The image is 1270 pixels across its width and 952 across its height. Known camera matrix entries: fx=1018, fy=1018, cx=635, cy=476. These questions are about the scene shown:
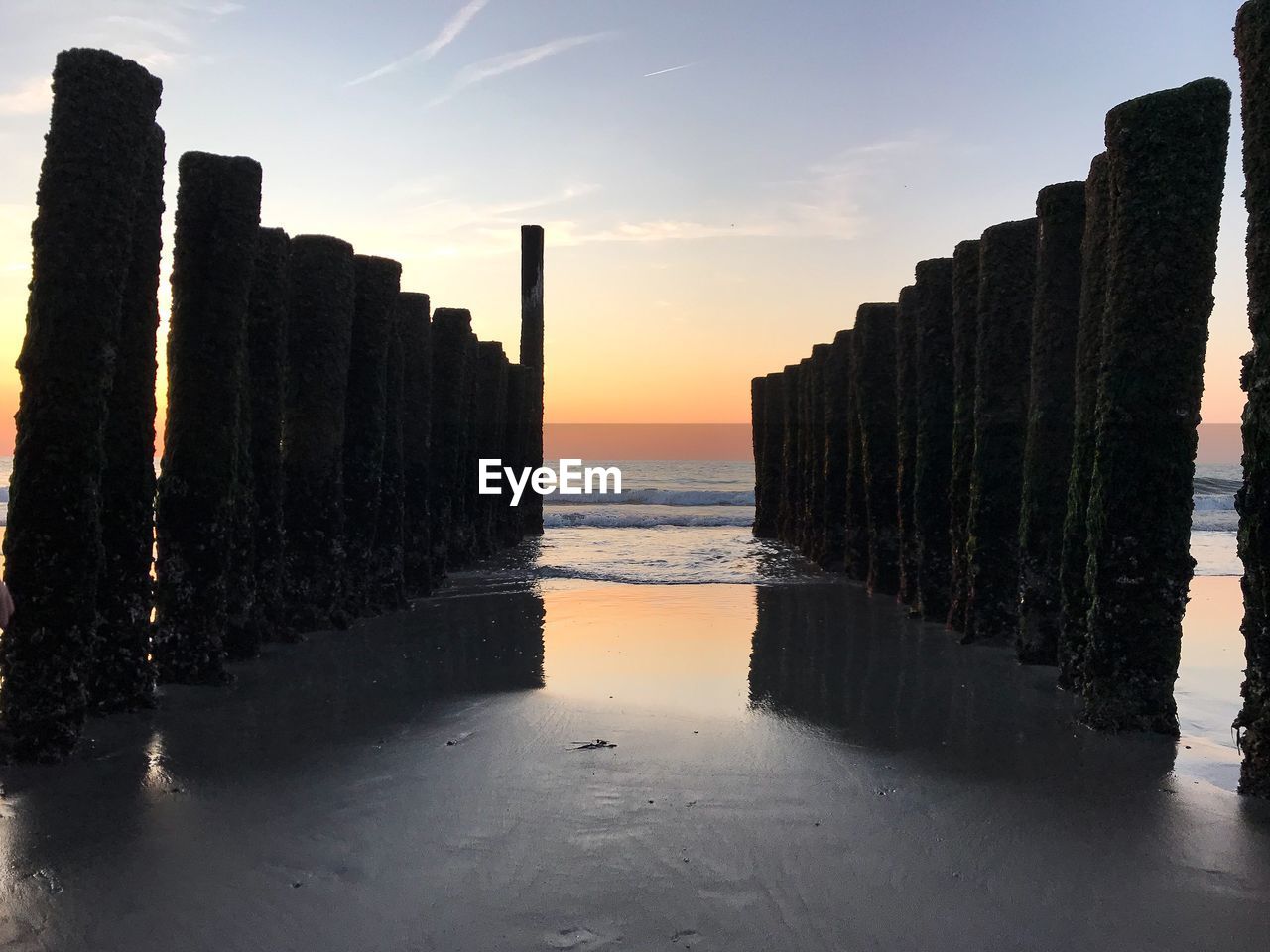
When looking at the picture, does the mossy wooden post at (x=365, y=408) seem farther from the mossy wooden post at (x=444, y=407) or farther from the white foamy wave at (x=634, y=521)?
the white foamy wave at (x=634, y=521)

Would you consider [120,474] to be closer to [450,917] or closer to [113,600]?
[113,600]

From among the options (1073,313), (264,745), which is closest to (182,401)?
(264,745)

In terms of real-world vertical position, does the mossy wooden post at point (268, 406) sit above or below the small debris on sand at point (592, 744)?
above

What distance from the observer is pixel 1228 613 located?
37.0 ft

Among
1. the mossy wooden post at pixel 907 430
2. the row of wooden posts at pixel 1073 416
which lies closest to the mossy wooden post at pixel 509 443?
the row of wooden posts at pixel 1073 416

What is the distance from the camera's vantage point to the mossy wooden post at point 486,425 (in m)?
16.3

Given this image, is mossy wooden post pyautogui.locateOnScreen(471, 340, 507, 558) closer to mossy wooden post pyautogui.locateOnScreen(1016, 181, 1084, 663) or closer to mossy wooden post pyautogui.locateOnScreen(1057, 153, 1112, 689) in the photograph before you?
mossy wooden post pyautogui.locateOnScreen(1016, 181, 1084, 663)

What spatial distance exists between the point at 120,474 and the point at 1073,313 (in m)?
6.55

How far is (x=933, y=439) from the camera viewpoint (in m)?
10.1

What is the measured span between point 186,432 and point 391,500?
136 inches

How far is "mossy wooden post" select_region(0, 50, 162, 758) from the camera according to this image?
5121mm

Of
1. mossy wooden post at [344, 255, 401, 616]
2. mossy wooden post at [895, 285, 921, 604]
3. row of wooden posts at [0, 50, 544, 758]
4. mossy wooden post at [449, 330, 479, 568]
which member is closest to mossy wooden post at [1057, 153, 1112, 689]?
Answer: mossy wooden post at [895, 285, 921, 604]

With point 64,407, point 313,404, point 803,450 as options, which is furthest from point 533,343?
point 64,407

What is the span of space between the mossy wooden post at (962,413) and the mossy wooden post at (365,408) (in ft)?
17.1
